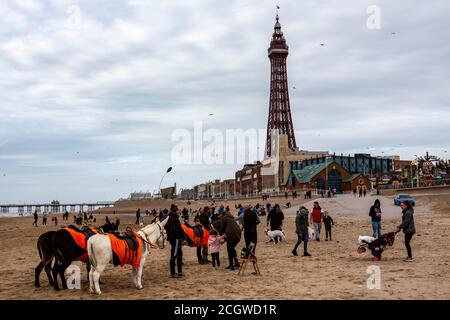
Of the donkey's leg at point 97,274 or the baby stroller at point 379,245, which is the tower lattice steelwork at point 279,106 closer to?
the baby stroller at point 379,245

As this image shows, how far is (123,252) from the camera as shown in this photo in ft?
33.5

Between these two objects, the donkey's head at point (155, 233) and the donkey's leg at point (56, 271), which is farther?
the donkey's head at point (155, 233)

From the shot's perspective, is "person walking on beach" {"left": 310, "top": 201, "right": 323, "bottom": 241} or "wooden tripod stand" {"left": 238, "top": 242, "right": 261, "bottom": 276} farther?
"person walking on beach" {"left": 310, "top": 201, "right": 323, "bottom": 241}

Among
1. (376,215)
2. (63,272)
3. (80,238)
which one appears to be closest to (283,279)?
(80,238)

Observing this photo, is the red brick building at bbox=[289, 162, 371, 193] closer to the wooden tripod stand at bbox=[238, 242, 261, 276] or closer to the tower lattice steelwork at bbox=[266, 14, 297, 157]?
the tower lattice steelwork at bbox=[266, 14, 297, 157]

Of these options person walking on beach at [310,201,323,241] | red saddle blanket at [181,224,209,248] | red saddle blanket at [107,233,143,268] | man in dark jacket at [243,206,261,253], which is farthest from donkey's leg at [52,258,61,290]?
person walking on beach at [310,201,323,241]

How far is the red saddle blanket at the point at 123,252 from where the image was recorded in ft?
33.1

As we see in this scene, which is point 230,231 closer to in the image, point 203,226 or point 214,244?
point 214,244

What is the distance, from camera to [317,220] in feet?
66.2

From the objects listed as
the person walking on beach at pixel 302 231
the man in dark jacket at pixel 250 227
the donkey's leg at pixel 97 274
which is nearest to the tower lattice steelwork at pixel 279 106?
the person walking on beach at pixel 302 231

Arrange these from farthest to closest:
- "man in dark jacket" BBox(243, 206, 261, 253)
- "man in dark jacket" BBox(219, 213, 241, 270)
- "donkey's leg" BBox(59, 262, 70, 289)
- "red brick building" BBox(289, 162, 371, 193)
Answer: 1. "red brick building" BBox(289, 162, 371, 193)
2. "man in dark jacket" BBox(243, 206, 261, 253)
3. "man in dark jacket" BBox(219, 213, 241, 270)
4. "donkey's leg" BBox(59, 262, 70, 289)

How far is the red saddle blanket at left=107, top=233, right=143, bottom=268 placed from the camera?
10102 millimetres
